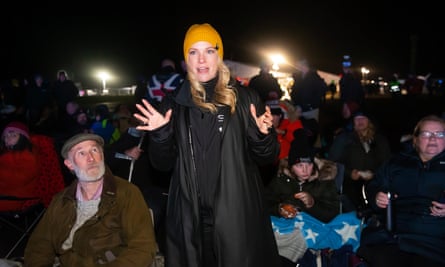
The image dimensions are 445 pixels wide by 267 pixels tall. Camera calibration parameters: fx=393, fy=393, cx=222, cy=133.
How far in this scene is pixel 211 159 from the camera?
8.24ft

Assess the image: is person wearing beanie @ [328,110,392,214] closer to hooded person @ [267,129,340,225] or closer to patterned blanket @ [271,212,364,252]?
hooded person @ [267,129,340,225]

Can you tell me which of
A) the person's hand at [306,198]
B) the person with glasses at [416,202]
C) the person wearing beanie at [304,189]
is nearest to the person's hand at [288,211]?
the person wearing beanie at [304,189]

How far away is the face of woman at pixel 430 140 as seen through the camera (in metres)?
3.40

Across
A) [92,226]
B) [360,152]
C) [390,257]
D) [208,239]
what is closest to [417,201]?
[390,257]

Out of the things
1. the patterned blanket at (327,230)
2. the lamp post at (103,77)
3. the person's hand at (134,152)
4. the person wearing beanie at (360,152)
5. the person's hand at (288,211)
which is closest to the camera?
the patterned blanket at (327,230)

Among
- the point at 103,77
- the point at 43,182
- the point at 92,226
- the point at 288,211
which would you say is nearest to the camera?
the point at 92,226

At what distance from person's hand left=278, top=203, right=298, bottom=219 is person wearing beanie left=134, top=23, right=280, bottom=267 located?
4.01 feet

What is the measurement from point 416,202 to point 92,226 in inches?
105

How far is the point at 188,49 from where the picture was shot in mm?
2652

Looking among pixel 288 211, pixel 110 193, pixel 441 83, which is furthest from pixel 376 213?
pixel 441 83

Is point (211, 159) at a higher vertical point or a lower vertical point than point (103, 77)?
lower

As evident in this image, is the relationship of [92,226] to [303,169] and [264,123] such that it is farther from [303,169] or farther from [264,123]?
[303,169]

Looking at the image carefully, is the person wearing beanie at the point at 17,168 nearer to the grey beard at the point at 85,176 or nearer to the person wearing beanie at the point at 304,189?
the grey beard at the point at 85,176

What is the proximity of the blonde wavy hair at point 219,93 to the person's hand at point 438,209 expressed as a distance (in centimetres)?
192
